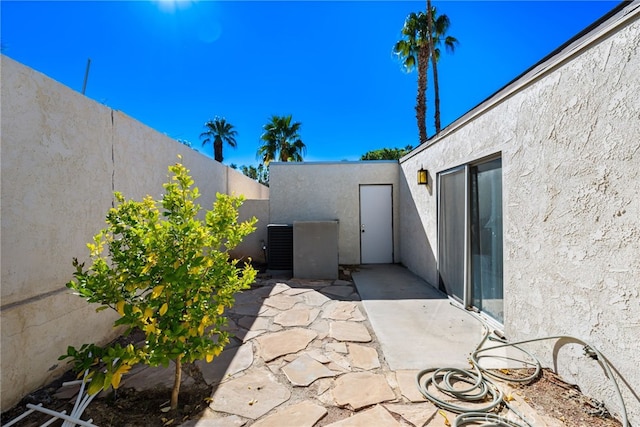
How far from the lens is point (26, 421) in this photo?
2.14m

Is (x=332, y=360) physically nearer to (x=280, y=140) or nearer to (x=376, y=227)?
(x=376, y=227)

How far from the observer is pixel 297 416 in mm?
2203

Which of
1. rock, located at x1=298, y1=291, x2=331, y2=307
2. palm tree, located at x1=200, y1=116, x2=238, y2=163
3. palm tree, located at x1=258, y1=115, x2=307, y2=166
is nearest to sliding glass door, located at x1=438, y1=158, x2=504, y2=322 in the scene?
rock, located at x1=298, y1=291, x2=331, y2=307

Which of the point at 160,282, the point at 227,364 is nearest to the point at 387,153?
the point at 227,364

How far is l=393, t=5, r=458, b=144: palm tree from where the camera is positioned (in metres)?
13.1

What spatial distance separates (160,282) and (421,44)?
50.6ft

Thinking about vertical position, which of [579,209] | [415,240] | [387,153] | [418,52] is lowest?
[415,240]

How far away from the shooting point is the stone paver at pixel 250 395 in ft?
7.47

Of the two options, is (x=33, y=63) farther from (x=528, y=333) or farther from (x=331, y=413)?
(x=528, y=333)

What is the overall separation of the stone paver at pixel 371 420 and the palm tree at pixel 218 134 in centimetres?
2217

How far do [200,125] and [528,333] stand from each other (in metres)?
23.7

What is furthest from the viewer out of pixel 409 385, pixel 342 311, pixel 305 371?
pixel 342 311

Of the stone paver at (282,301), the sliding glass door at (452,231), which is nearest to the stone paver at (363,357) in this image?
the stone paver at (282,301)

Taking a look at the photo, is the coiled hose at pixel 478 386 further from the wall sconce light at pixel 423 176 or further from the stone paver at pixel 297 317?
the wall sconce light at pixel 423 176
